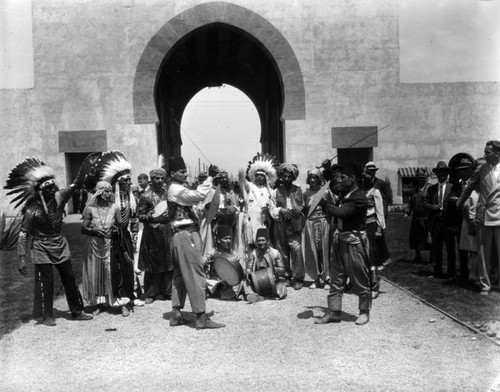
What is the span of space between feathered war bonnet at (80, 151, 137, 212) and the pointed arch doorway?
25.8ft

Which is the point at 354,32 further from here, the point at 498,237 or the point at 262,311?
the point at 262,311

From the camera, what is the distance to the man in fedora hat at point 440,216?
857 cm

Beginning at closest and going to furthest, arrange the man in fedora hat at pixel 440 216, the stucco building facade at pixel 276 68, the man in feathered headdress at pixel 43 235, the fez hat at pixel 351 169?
1. the man in feathered headdress at pixel 43 235
2. the fez hat at pixel 351 169
3. the man in fedora hat at pixel 440 216
4. the stucco building facade at pixel 276 68

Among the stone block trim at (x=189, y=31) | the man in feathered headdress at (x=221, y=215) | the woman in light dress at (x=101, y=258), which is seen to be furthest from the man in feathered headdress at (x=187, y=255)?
the stone block trim at (x=189, y=31)

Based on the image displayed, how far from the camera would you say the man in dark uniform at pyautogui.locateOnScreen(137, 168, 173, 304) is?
25.6ft

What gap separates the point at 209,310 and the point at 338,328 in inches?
69.5

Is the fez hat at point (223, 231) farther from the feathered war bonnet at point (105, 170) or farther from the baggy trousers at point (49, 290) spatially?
the baggy trousers at point (49, 290)

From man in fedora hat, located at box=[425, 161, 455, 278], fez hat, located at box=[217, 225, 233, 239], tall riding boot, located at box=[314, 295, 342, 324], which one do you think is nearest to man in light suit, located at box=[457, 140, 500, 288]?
man in fedora hat, located at box=[425, 161, 455, 278]

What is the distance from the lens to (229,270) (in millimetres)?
7699

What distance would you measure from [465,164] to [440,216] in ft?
2.86

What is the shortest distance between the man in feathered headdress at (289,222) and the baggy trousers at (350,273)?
2011 mm

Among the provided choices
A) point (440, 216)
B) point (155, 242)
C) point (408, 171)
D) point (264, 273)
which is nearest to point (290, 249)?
point (264, 273)

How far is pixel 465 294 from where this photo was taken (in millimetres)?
7477

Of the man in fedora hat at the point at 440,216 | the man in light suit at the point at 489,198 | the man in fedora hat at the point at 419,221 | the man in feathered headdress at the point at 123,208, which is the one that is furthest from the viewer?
the man in fedora hat at the point at 419,221
